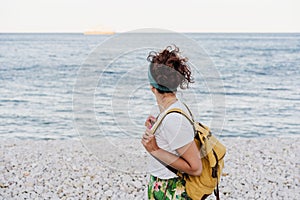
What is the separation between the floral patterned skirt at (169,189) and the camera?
2346mm

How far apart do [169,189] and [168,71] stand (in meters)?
0.60

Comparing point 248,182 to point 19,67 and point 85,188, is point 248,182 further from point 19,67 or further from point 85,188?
point 19,67

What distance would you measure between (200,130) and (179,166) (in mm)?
212

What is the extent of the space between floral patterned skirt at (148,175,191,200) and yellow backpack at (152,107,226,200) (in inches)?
1.4

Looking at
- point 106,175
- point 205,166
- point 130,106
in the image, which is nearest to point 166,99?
point 205,166

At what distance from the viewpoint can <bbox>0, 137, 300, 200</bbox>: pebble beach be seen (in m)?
Result: 5.39

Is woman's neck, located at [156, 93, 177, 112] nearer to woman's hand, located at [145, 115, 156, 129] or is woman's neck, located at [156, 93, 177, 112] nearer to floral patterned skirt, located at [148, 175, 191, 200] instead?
woman's hand, located at [145, 115, 156, 129]

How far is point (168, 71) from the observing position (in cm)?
221

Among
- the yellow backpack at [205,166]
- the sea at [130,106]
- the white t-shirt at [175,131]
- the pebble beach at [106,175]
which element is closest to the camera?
the white t-shirt at [175,131]

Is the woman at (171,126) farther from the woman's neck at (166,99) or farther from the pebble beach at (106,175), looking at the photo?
the pebble beach at (106,175)

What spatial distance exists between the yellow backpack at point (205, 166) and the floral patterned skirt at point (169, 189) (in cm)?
4

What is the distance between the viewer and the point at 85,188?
554 cm

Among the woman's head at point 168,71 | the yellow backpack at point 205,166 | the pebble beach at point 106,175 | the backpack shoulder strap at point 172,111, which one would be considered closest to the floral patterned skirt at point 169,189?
the yellow backpack at point 205,166

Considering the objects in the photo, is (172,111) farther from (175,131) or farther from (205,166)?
(205,166)
